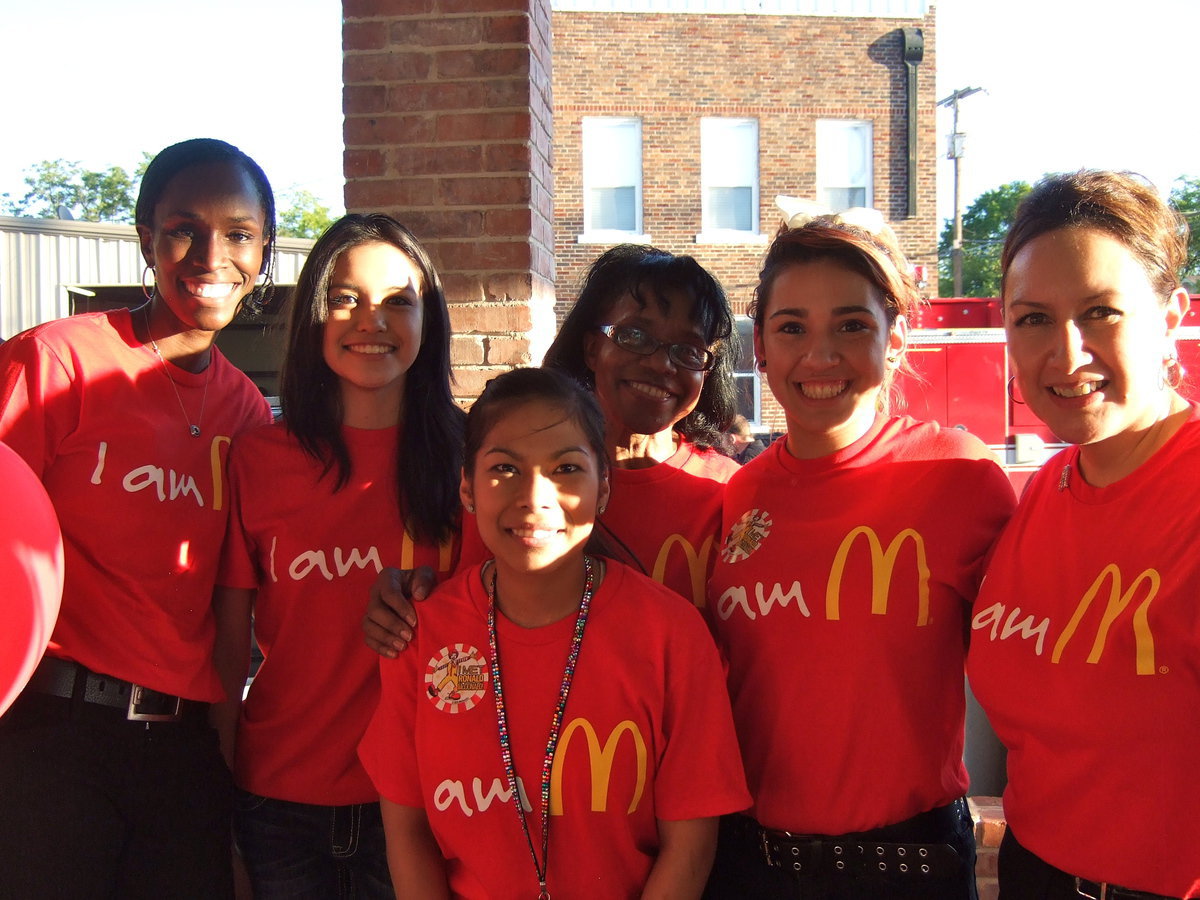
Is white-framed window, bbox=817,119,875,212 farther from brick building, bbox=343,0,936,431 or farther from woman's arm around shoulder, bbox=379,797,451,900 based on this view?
woman's arm around shoulder, bbox=379,797,451,900

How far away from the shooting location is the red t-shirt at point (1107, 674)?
1.43 metres

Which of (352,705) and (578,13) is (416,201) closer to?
(352,705)

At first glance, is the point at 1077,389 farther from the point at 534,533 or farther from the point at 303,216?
the point at 303,216

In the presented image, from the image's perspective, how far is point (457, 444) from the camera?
218 cm

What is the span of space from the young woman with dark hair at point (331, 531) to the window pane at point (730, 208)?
15.0 metres

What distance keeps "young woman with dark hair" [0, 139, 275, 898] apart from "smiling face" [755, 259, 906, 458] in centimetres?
119

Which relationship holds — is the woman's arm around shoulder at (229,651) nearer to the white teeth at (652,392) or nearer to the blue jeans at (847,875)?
the white teeth at (652,392)

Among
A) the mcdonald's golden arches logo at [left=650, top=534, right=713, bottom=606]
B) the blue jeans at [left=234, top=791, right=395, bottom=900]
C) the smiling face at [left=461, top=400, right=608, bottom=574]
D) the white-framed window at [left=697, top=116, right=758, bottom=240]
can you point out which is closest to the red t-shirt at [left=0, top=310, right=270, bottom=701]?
the blue jeans at [left=234, top=791, right=395, bottom=900]

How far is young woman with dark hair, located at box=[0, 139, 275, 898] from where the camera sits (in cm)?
183

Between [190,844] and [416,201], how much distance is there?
6.94ft

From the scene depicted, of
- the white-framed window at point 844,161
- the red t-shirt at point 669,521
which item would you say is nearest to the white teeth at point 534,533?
the red t-shirt at point 669,521

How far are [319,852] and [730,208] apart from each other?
15747 millimetres

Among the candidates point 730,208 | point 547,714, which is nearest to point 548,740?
point 547,714

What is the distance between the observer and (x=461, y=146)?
128 inches
